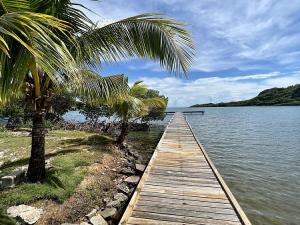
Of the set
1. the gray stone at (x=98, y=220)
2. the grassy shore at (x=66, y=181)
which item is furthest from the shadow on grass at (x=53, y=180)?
the gray stone at (x=98, y=220)

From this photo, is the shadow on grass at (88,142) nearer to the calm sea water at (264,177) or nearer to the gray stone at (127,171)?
the gray stone at (127,171)

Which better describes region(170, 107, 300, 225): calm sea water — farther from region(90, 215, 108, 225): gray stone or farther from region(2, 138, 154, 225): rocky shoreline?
region(90, 215, 108, 225): gray stone

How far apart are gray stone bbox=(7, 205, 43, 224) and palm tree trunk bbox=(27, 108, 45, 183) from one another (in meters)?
1.21

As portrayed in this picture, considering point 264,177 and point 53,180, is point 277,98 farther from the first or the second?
point 53,180

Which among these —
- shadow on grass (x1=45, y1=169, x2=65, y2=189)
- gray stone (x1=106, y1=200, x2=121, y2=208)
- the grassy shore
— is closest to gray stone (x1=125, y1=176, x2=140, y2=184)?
the grassy shore

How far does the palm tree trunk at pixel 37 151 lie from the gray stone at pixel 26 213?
1213mm

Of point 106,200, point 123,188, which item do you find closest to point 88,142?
point 123,188

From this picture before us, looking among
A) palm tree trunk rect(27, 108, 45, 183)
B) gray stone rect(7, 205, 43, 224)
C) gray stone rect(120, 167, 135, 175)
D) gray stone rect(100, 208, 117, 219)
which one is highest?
palm tree trunk rect(27, 108, 45, 183)

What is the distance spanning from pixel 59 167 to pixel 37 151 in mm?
1547

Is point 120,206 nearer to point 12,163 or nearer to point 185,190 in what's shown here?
point 185,190

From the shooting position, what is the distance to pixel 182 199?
6.00 meters

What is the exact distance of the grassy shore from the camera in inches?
232

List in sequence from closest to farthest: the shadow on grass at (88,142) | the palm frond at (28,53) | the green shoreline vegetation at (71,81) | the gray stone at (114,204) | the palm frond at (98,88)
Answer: the palm frond at (28,53) → the green shoreline vegetation at (71,81) → the gray stone at (114,204) → the palm frond at (98,88) → the shadow on grass at (88,142)

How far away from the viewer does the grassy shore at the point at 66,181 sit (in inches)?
232
